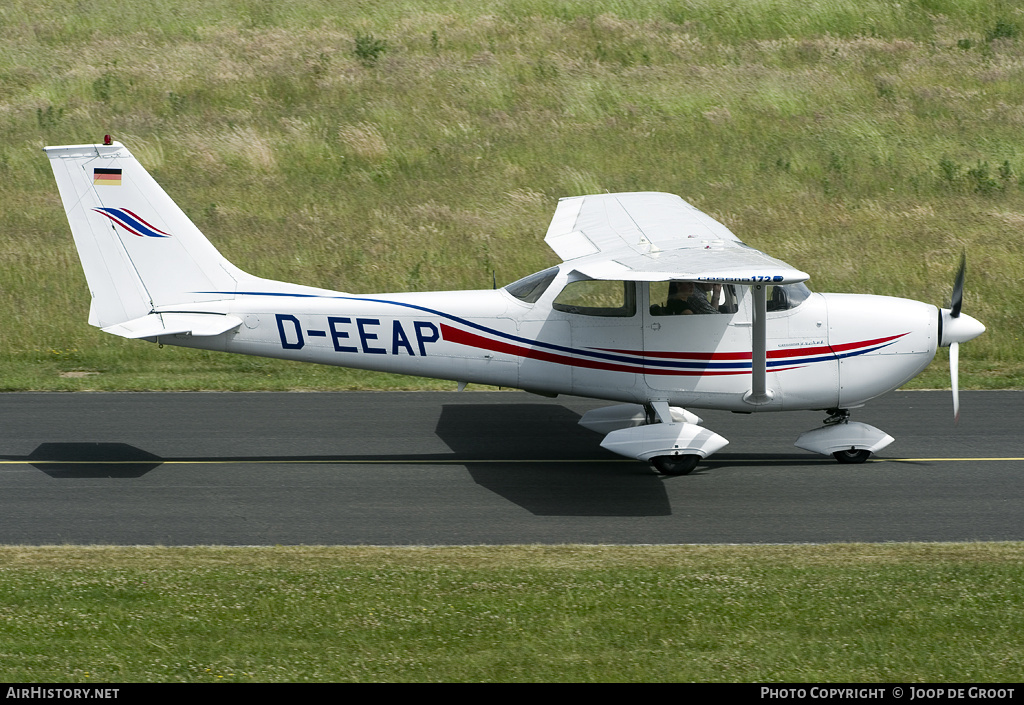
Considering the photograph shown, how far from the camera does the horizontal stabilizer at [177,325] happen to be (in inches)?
443

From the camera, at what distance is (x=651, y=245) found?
1209 centimetres

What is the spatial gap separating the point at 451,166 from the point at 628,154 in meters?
4.55

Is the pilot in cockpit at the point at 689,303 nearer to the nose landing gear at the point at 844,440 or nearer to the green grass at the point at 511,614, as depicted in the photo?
the nose landing gear at the point at 844,440

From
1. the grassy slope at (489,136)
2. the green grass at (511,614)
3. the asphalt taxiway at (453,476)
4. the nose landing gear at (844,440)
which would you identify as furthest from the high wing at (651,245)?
the grassy slope at (489,136)

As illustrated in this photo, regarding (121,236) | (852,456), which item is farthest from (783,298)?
(121,236)

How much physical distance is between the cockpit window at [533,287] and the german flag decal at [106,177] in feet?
14.1

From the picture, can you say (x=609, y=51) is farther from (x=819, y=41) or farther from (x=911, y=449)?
(x=911, y=449)

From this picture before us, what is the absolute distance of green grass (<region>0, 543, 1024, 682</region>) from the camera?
6734 millimetres

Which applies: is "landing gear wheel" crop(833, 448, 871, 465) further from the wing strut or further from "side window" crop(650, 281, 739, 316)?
"side window" crop(650, 281, 739, 316)

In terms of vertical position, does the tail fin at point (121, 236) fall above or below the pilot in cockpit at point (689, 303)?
above

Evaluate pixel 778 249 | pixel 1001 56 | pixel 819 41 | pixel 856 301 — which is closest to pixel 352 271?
pixel 778 249

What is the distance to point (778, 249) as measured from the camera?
22.6m

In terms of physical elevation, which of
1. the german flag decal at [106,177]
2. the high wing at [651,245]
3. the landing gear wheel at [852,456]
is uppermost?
the german flag decal at [106,177]

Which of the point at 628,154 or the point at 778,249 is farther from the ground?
the point at 628,154
